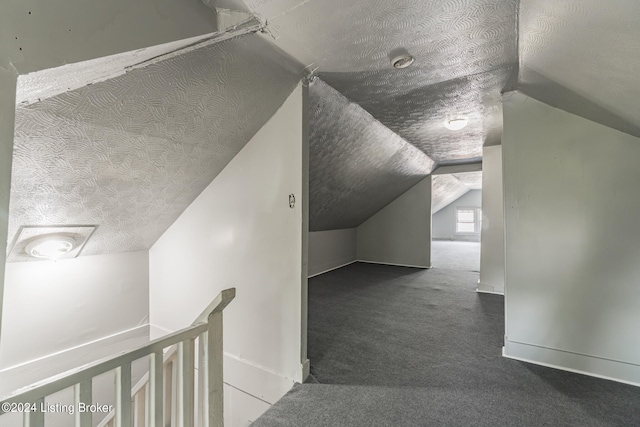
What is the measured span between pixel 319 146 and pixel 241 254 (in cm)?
127

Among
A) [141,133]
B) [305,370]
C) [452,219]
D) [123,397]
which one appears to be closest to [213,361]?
[123,397]

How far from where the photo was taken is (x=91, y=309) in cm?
235

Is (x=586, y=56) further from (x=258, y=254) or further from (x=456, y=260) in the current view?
(x=456, y=260)

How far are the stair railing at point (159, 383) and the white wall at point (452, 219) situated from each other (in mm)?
9225

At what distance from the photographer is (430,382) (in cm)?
169

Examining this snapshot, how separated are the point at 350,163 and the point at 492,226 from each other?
2.09m

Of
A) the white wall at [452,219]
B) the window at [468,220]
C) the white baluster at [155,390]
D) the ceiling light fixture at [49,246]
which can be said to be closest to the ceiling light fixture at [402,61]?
the white baluster at [155,390]

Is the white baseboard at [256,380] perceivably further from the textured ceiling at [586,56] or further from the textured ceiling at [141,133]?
the textured ceiling at [586,56]

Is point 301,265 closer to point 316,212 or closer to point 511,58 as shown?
point 511,58

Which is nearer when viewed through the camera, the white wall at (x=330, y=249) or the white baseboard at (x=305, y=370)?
the white baseboard at (x=305, y=370)

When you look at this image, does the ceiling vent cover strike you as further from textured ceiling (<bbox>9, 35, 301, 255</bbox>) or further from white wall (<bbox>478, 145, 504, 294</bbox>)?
white wall (<bbox>478, 145, 504, 294</bbox>)

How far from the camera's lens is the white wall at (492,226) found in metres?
3.38

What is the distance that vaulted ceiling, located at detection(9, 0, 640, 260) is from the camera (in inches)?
45.0

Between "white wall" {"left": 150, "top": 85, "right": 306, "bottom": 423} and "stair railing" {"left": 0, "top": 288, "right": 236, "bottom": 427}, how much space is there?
57cm
